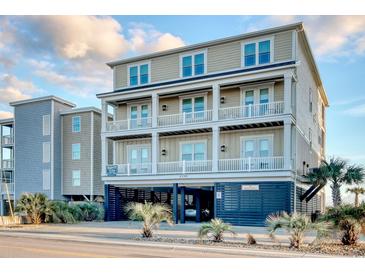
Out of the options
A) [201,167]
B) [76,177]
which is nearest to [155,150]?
[201,167]

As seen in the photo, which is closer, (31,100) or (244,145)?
(244,145)

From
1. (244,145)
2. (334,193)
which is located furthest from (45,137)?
(334,193)

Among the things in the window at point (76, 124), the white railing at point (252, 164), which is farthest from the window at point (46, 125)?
the white railing at point (252, 164)

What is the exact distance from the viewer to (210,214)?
27.2 meters

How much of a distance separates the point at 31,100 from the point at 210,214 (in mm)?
19204

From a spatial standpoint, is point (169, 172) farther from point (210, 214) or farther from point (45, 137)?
point (45, 137)

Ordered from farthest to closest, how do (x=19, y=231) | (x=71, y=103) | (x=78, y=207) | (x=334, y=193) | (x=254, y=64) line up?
(x=71, y=103) < (x=78, y=207) < (x=254, y=64) < (x=334, y=193) < (x=19, y=231)

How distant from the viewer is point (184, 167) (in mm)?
22109

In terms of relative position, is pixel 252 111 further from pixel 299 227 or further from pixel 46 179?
pixel 46 179

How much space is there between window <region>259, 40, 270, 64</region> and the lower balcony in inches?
242

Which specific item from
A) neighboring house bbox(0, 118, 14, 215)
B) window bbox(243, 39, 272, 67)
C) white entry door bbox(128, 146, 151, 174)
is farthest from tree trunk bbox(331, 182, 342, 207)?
neighboring house bbox(0, 118, 14, 215)

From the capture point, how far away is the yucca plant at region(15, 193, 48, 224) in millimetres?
21750

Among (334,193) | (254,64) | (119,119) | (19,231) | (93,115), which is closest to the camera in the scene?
(19,231)

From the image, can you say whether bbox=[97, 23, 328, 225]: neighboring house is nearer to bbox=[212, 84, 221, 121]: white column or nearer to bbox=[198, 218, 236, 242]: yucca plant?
bbox=[212, 84, 221, 121]: white column
